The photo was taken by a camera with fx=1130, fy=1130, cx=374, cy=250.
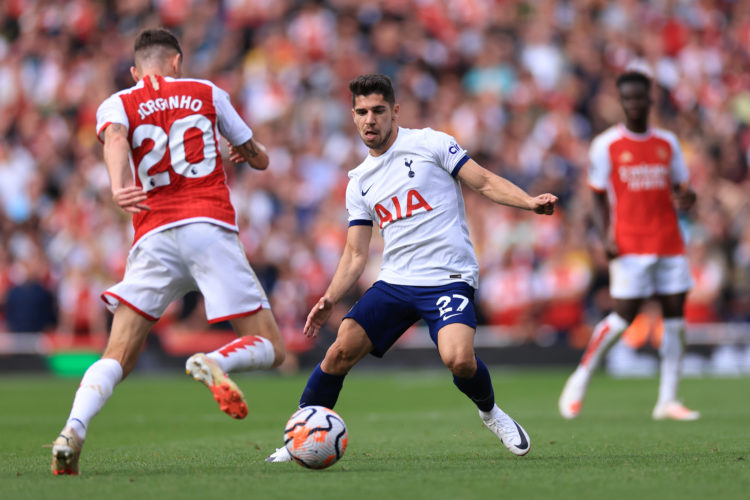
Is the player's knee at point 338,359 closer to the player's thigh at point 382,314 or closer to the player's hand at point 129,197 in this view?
the player's thigh at point 382,314

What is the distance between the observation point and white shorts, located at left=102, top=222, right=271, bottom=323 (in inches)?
249

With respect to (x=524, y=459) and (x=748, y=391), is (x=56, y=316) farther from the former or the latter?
(x=524, y=459)

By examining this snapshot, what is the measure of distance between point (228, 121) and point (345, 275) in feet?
3.80

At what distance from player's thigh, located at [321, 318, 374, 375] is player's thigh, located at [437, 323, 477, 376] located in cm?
47

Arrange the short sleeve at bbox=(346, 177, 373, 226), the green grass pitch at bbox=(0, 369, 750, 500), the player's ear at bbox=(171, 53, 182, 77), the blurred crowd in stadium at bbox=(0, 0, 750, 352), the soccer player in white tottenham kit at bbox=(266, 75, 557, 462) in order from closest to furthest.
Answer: the green grass pitch at bbox=(0, 369, 750, 500), the player's ear at bbox=(171, 53, 182, 77), the soccer player in white tottenham kit at bbox=(266, 75, 557, 462), the short sleeve at bbox=(346, 177, 373, 226), the blurred crowd in stadium at bbox=(0, 0, 750, 352)

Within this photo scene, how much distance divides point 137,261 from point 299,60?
15.1m

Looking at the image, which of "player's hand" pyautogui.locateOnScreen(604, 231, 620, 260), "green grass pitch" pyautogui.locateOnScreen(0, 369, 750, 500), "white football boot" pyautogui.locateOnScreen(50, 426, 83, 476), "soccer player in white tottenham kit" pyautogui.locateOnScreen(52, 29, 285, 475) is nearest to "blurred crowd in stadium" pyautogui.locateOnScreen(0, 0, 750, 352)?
"green grass pitch" pyautogui.locateOnScreen(0, 369, 750, 500)

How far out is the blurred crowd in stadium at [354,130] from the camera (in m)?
17.5

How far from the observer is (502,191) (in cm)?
655

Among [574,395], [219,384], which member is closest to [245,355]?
[219,384]

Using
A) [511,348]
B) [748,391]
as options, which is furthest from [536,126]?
[748,391]

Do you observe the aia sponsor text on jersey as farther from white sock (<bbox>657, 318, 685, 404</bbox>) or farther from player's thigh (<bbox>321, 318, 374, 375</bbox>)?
white sock (<bbox>657, 318, 685, 404</bbox>)

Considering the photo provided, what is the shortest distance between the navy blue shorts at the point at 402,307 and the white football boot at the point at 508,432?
60 cm

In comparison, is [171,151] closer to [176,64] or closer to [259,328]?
[176,64]
